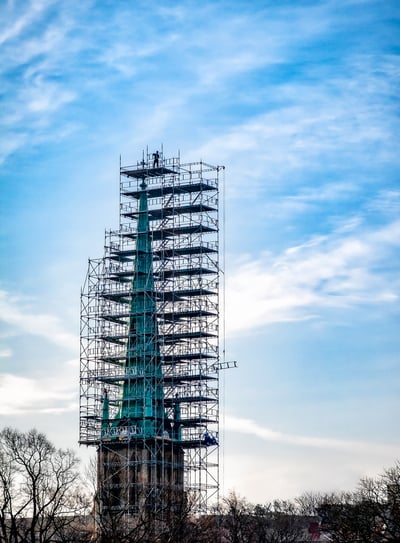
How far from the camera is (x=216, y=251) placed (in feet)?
429

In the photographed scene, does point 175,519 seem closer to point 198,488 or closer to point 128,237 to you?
Answer: point 198,488

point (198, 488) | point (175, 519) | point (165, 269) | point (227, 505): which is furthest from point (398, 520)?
point (227, 505)

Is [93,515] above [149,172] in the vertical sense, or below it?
below

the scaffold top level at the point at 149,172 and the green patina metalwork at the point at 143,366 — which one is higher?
the scaffold top level at the point at 149,172

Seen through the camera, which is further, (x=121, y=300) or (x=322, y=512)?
(x=322, y=512)

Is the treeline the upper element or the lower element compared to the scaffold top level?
lower

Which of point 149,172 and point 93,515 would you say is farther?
point 149,172

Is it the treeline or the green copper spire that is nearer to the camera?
the treeline

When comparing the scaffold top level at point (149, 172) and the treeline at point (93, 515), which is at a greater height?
the scaffold top level at point (149, 172)

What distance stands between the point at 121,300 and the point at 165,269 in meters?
4.95

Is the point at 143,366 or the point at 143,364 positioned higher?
the point at 143,364

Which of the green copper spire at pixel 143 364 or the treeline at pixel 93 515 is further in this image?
the green copper spire at pixel 143 364

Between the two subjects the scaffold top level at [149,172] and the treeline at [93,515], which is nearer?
the treeline at [93,515]

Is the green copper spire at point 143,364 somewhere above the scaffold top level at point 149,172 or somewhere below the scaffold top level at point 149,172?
below
